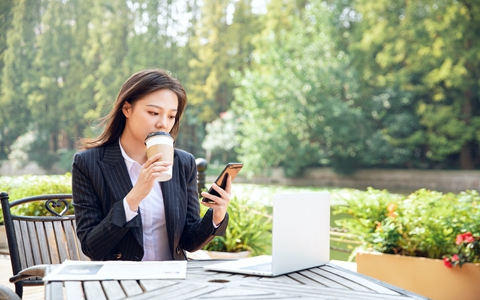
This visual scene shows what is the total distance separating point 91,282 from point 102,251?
404 mm

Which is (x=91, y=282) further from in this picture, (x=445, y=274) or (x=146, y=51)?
(x=146, y=51)

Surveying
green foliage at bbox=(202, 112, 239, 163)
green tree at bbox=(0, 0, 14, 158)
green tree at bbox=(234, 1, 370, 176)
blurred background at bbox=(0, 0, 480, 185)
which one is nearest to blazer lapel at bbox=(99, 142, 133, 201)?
blurred background at bbox=(0, 0, 480, 185)

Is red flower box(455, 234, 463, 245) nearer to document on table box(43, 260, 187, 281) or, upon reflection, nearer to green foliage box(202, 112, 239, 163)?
document on table box(43, 260, 187, 281)

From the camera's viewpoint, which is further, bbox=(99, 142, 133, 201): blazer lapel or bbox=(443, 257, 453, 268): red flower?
bbox=(443, 257, 453, 268): red flower

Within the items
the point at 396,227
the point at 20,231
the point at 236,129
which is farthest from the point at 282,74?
the point at 20,231

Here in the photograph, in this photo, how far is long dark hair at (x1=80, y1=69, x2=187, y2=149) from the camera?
1718mm

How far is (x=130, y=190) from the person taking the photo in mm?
1664

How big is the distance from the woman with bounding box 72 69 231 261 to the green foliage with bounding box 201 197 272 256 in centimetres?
202

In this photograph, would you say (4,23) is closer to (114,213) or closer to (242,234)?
(242,234)

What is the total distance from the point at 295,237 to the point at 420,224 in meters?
2.23

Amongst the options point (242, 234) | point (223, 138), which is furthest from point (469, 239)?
point (223, 138)

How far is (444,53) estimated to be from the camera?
704 inches

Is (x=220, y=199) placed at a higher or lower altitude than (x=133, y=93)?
lower

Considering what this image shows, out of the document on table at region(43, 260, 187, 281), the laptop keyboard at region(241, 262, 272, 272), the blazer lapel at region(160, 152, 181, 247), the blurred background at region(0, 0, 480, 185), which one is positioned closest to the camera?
the document on table at region(43, 260, 187, 281)
